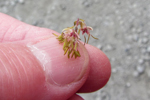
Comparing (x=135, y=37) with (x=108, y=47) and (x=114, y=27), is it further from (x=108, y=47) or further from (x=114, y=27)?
(x=108, y=47)

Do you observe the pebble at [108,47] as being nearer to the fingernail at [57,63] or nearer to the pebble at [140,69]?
the pebble at [140,69]

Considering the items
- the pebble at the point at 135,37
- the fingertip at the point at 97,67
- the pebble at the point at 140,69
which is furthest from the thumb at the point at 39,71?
the pebble at the point at 135,37

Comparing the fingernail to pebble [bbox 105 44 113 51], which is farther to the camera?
pebble [bbox 105 44 113 51]

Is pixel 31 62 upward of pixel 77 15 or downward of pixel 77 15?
downward

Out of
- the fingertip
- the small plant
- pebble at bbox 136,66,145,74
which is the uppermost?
the small plant

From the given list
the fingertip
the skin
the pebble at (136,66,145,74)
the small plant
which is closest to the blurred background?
the pebble at (136,66,145,74)

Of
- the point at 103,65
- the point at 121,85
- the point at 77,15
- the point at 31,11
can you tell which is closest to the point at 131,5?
the point at 77,15

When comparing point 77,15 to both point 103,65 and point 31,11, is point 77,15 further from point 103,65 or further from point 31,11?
point 103,65

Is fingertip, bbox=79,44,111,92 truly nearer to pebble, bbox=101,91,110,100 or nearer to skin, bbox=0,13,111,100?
skin, bbox=0,13,111,100
